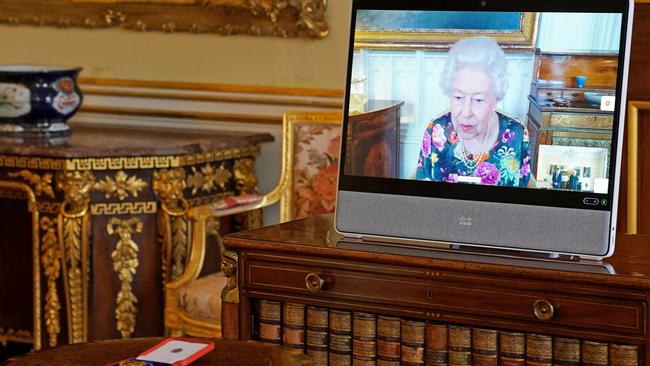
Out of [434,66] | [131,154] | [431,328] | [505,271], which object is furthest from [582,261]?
[131,154]

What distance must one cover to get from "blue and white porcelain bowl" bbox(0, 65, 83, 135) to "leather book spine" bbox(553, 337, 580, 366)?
8.11 feet

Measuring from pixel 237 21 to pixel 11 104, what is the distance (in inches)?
33.4

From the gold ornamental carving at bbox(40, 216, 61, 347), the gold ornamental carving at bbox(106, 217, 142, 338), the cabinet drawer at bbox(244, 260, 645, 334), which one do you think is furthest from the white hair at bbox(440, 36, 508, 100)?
the gold ornamental carving at bbox(40, 216, 61, 347)

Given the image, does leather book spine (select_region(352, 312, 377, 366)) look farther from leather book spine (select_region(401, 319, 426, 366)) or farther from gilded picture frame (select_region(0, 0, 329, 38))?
gilded picture frame (select_region(0, 0, 329, 38))

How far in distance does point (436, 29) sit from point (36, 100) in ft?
7.06

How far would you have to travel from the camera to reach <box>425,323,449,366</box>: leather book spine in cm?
232

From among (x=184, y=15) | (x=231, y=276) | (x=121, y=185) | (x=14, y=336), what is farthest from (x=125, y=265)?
(x=231, y=276)

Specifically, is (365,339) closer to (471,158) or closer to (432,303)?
(432,303)

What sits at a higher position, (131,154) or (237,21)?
(237,21)

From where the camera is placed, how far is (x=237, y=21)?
4293mm

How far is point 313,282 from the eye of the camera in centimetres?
243

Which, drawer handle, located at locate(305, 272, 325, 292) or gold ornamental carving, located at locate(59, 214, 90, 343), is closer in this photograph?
drawer handle, located at locate(305, 272, 325, 292)

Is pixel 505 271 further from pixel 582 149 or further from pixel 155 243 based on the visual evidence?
pixel 155 243

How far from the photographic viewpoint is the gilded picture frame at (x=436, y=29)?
7.52 feet
